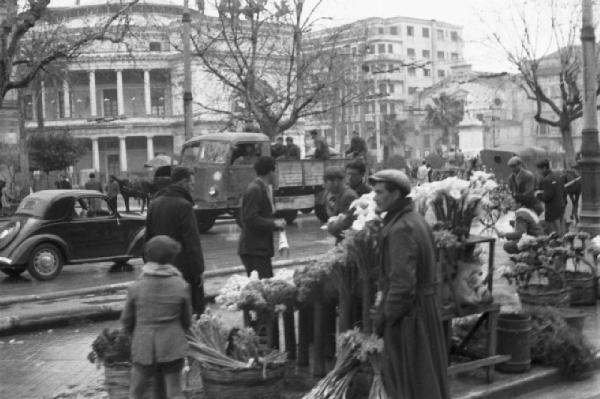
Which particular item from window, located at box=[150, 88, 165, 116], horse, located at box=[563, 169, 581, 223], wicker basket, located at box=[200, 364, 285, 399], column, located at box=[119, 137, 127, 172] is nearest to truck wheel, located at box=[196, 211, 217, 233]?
horse, located at box=[563, 169, 581, 223]

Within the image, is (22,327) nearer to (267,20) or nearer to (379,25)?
(267,20)

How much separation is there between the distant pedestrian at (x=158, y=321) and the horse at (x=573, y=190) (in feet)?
52.5

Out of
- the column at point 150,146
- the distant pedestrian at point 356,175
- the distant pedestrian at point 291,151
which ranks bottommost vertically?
the distant pedestrian at point 356,175

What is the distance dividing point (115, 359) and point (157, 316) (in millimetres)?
981

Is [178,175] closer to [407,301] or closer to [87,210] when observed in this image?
[407,301]

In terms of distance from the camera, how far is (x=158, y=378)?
5.61 metres

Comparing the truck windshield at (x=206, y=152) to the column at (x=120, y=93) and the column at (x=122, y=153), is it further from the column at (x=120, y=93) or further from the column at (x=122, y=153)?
the column at (x=122, y=153)

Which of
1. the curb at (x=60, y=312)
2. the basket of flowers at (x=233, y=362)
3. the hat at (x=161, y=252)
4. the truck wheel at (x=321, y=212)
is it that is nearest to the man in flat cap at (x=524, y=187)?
the curb at (x=60, y=312)

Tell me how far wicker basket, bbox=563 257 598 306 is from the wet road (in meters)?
6.46

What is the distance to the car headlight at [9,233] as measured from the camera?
535 inches

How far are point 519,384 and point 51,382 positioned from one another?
4022 mm

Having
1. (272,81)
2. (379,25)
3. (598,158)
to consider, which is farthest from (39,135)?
(379,25)

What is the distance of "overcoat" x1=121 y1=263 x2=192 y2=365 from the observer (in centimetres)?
542

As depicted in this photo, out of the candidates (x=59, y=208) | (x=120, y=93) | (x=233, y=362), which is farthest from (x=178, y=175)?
(x=120, y=93)
